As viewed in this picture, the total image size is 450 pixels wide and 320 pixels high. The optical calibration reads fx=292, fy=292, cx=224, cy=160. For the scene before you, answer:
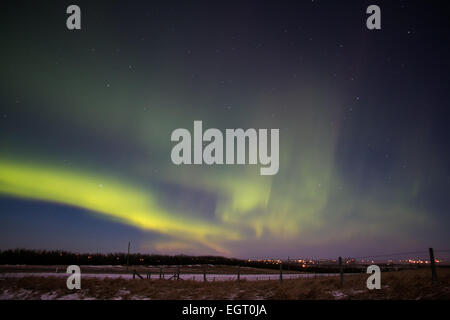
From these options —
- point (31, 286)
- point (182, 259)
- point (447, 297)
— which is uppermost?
point (447, 297)

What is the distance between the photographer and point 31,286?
19422 mm

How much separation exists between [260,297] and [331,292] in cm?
392

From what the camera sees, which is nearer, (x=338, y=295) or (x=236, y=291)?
(x=338, y=295)

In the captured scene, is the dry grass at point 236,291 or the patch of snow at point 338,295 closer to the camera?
the dry grass at point 236,291

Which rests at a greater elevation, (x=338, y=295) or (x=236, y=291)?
(x=338, y=295)

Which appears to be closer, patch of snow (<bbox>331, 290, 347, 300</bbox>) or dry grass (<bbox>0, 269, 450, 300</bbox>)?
dry grass (<bbox>0, 269, 450, 300</bbox>)
